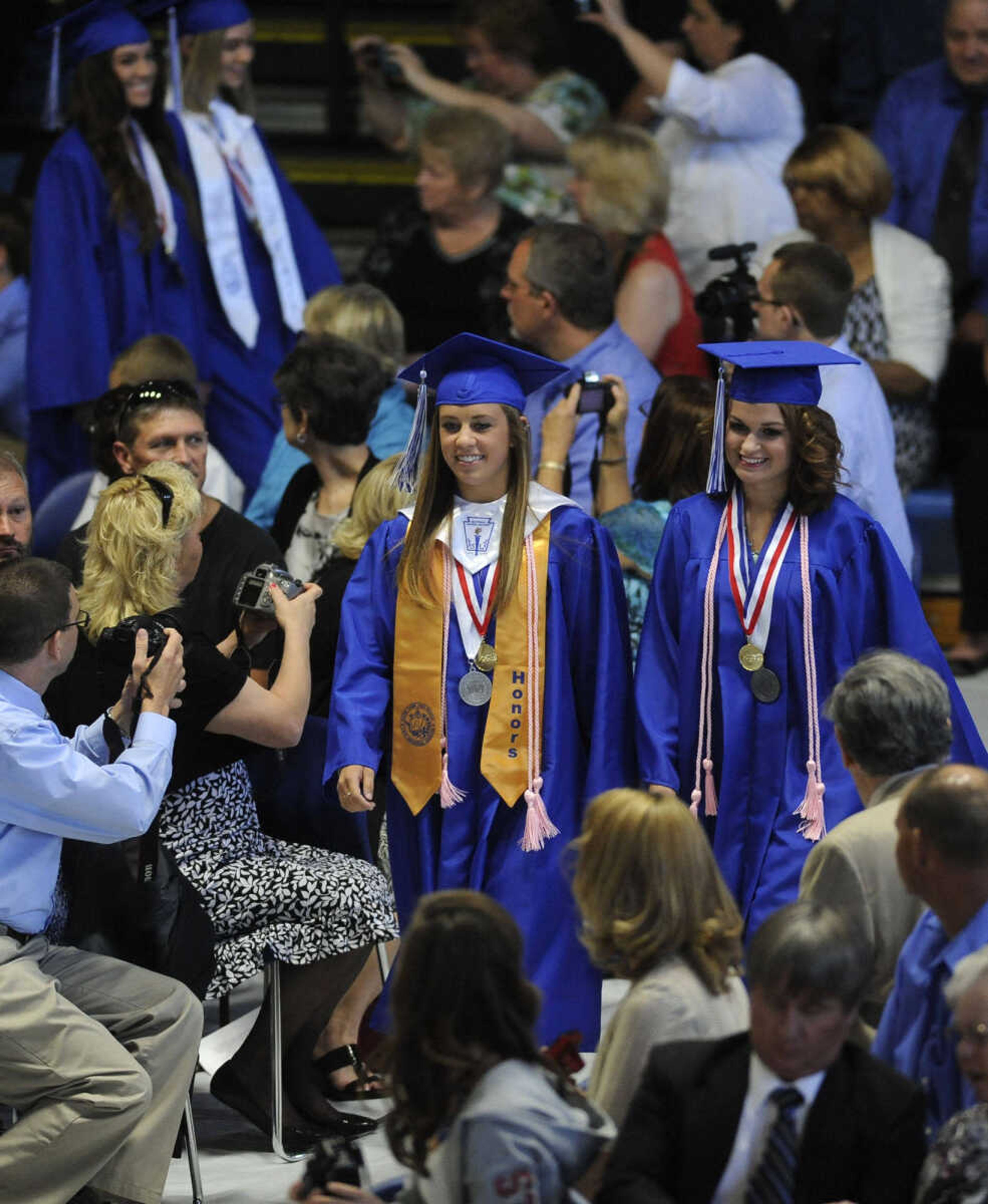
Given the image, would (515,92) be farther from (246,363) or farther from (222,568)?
(222,568)

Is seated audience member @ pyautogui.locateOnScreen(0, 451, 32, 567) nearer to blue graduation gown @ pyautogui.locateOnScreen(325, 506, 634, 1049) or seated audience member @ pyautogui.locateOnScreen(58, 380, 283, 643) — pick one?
seated audience member @ pyautogui.locateOnScreen(58, 380, 283, 643)

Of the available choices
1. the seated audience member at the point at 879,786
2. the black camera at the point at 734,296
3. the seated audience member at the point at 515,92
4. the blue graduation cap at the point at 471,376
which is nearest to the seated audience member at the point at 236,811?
the blue graduation cap at the point at 471,376

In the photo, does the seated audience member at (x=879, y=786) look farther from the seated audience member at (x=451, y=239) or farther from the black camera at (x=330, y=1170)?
the seated audience member at (x=451, y=239)

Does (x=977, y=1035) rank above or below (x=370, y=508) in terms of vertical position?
below

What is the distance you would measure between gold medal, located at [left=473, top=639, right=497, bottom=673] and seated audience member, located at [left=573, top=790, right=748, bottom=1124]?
145 cm

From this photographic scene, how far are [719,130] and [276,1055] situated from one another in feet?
13.8

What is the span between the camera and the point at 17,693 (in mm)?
3885

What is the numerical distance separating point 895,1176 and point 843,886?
1.95ft

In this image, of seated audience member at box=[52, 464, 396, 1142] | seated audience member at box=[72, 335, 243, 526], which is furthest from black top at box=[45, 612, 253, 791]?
seated audience member at box=[72, 335, 243, 526]

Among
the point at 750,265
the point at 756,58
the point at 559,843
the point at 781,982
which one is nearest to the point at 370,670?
the point at 559,843

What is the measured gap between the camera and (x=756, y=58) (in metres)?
7.65

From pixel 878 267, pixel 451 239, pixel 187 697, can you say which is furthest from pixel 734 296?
pixel 187 697

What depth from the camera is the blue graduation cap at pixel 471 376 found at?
4.56 meters

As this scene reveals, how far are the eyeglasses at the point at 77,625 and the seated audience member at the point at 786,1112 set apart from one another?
5.09ft
